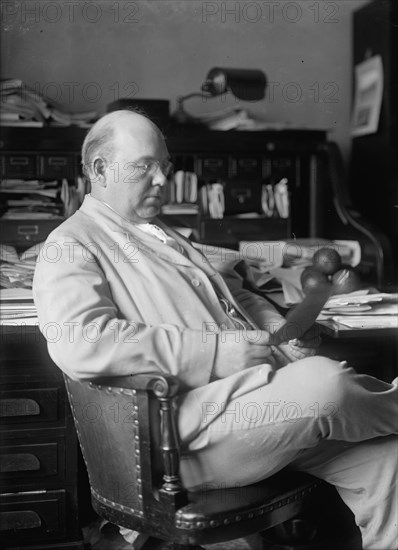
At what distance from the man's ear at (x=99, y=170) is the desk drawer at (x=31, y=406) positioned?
0.59 meters

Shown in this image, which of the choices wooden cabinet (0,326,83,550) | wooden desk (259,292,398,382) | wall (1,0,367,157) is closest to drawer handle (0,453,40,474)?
wooden cabinet (0,326,83,550)

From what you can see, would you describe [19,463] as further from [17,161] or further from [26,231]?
[17,161]

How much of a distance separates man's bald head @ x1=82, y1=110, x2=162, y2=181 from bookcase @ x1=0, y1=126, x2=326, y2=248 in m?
1.17

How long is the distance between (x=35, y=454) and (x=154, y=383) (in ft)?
2.27

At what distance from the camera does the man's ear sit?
2.07m

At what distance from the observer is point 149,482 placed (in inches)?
69.1

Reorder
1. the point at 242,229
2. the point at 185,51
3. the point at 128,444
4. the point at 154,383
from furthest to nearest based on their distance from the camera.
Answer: the point at 185,51 → the point at 242,229 → the point at 128,444 → the point at 154,383

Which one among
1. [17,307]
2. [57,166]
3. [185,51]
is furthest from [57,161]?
[17,307]

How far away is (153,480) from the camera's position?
176cm

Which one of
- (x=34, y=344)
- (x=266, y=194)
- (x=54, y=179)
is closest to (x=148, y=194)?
(x=34, y=344)

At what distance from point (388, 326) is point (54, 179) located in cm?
163

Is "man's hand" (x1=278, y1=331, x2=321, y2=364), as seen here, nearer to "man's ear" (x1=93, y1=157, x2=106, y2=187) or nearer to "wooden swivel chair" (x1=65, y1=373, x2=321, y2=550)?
"wooden swivel chair" (x1=65, y1=373, x2=321, y2=550)

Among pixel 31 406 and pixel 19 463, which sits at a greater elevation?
pixel 31 406

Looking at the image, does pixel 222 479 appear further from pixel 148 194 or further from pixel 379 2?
pixel 379 2
